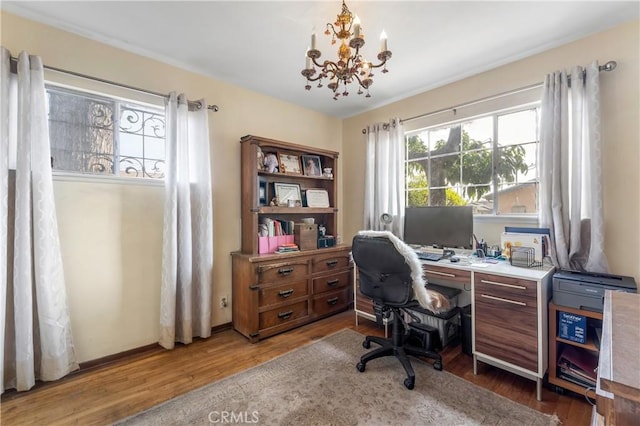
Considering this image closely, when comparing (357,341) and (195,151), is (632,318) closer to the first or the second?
(357,341)

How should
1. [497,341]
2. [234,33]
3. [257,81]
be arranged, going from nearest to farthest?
[497,341] < [234,33] < [257,81]

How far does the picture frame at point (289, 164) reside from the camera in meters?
3.12

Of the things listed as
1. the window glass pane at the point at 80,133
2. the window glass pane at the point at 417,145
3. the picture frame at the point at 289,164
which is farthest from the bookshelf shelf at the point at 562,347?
the window glass pane at the point at 80,133

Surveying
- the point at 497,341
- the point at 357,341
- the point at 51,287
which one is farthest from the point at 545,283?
the point at 51,287

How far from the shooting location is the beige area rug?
63.6 inches

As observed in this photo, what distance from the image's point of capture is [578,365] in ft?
5.87

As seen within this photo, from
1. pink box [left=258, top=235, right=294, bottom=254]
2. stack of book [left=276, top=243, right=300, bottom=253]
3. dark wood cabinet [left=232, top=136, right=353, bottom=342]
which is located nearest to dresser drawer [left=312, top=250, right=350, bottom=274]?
dark wood cabinet [left=232, top=136, right=353, bottom=342]

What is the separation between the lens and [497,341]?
1.97 m

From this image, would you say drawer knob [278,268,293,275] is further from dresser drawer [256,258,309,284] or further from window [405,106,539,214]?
window [405,106,539,214]

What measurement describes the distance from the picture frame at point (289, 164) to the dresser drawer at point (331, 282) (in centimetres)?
125

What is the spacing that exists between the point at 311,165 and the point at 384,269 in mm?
1812

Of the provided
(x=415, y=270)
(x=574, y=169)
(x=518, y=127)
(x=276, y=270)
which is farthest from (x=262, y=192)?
(x=574, y=169)

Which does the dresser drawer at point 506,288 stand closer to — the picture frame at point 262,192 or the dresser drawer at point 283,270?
the dresser drawer at point 283,270

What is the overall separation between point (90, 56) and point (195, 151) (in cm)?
99
